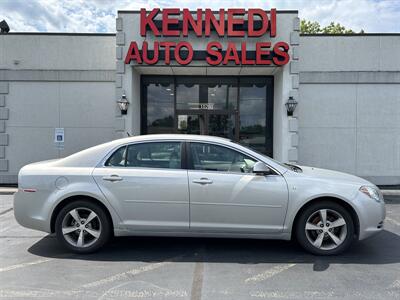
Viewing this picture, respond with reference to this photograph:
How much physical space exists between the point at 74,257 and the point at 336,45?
985cm

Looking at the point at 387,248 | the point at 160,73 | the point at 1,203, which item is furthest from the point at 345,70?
the point at 1,203

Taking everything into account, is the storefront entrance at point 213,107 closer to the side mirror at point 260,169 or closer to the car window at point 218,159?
the car window at point 218,159

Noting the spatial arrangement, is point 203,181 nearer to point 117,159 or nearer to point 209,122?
point 117,159

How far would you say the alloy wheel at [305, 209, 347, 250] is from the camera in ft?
14.9

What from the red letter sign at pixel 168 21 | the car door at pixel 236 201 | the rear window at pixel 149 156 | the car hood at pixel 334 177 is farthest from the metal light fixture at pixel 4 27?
the car hood at pixel 334 177

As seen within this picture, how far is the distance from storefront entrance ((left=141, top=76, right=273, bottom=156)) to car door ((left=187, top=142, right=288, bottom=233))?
6859 mm

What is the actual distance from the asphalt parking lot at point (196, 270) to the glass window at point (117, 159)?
1.26 metres

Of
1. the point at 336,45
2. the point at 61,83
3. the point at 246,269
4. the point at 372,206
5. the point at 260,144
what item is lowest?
the point at 246,269

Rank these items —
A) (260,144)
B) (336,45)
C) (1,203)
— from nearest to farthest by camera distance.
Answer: (1,203), (336,45), (260,144)

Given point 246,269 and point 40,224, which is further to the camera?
point 40,224

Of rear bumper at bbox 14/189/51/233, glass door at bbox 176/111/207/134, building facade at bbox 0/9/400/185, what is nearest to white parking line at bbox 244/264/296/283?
rear bumper at bbox 14/189/51/233

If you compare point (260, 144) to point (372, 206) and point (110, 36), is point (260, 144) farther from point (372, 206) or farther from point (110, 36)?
point (372, 206)

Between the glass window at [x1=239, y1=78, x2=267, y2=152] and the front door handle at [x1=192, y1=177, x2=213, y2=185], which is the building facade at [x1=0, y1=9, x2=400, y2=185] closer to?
the glass window at [x1=239, y1=78, x2=267, y2=152]

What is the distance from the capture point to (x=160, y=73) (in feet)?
35.9
